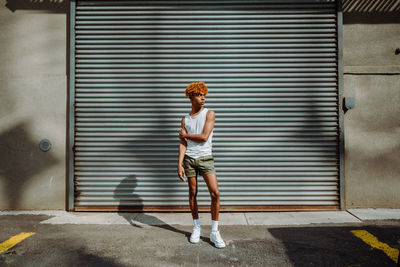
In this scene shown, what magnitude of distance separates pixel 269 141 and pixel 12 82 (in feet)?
16.2

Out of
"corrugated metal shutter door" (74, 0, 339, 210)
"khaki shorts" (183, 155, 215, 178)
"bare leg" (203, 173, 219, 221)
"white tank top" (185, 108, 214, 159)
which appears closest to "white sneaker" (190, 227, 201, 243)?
"bare leg" (203, 173, 219, 221)

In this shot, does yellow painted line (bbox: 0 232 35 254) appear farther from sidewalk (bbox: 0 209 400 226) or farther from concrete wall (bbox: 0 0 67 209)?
concrete wall (bbox: 0 0 67 209)

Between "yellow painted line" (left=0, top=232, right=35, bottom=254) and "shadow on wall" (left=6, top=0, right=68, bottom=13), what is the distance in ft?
13.0

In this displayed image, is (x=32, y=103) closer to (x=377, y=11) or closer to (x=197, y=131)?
(x=197, y=131)

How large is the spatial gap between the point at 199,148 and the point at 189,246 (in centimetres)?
124

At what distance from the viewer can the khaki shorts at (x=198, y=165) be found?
128 inches

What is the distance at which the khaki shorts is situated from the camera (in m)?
3.26

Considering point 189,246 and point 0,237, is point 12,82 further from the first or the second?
point 189,246

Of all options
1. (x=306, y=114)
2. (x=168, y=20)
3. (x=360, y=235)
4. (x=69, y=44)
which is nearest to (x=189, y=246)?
(x=360, y=235)

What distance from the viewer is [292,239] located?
3465 millimetres

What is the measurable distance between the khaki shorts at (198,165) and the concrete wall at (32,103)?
287cm

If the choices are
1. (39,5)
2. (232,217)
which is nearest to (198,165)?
(232,217)

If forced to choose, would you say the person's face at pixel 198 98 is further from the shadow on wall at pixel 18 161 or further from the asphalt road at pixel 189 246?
the shadow on wall at pixel 18 161

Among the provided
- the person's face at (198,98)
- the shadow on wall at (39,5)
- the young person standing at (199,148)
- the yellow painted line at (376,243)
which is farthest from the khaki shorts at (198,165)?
the shadow on wall at (39,5)
